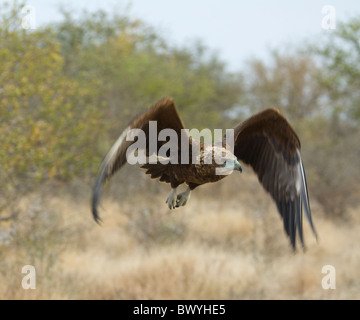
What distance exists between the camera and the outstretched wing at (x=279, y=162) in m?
5.75

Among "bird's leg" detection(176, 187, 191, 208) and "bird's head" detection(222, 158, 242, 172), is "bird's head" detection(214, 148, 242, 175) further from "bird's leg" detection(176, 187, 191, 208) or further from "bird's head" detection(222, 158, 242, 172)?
"bird's leg" detection(176, 187, 191, 208)

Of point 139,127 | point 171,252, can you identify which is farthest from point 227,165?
point 171,252

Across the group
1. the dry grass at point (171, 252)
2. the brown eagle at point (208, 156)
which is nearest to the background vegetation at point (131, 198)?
the dry grass at point (171, 252)

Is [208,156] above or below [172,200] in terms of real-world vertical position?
above

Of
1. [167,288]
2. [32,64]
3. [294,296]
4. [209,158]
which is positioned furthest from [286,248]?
[209,158]

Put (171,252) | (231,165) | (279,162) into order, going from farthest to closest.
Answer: (171,252) → (279,162) → (231,165)

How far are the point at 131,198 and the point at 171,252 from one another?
6.01ft

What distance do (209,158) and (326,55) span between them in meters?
10.7

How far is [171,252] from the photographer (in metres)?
9.09

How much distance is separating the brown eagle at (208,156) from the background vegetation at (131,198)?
108 inches

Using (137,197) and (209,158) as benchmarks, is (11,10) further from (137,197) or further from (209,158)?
(209,158)

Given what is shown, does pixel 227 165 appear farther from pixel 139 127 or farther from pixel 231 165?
pixel 139 127

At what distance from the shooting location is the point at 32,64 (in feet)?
26.9

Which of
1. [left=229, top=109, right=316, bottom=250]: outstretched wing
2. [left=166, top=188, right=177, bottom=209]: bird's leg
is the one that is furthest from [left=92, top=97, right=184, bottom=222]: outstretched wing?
[left=229, top=109, right=316, bottom=250]: outstretched wing
